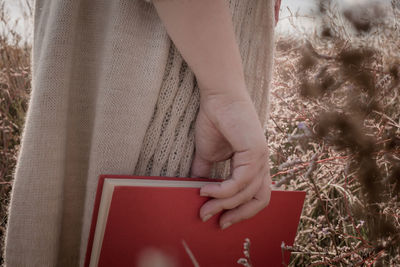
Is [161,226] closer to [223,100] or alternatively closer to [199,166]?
[199,166]

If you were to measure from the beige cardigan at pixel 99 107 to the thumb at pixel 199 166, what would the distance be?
0.07 feet

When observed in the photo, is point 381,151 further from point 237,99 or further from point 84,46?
point 84,46

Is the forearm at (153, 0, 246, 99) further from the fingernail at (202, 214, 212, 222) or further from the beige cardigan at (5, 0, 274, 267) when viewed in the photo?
the fingernail at (202, 214, 212, 222)

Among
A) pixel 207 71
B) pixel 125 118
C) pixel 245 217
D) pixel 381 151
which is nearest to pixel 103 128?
pixel 125 118

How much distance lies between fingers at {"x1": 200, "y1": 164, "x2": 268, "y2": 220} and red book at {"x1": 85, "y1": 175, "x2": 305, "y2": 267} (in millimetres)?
18

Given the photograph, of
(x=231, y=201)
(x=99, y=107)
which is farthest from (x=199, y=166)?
(x=99, y=107)

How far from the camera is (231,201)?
68 centimetres

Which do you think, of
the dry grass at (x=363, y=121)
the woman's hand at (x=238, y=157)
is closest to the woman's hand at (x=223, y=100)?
the woman's hand at (x=238, y=157)

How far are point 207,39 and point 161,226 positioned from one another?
1.36 feet

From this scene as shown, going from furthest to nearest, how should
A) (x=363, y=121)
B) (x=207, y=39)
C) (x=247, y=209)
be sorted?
(x=363, y=121) < (x=247, y=209) < (x=207, y=39)

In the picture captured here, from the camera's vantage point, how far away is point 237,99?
665 mm

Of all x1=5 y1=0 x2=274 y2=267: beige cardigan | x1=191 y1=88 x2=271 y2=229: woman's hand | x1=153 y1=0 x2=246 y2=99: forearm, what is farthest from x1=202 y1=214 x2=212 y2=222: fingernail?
x1=153 y1=0 x2=246 y2=99: forearm

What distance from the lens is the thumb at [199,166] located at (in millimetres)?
790

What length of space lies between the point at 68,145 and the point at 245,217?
1.67 feet
